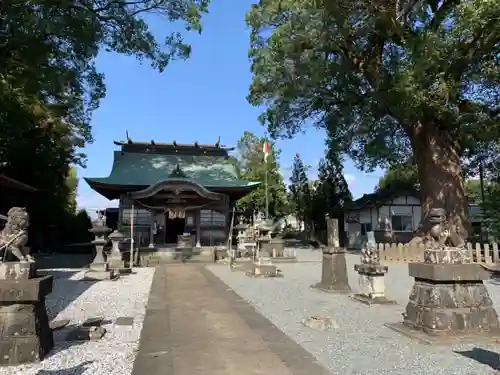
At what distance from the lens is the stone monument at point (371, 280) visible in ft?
30.5

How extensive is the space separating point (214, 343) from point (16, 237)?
2934 mm

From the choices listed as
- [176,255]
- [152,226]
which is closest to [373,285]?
[176,255]

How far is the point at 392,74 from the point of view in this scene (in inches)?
690

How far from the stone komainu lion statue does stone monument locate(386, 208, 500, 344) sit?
5.42 m

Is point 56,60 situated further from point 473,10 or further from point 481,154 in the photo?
point 481,154

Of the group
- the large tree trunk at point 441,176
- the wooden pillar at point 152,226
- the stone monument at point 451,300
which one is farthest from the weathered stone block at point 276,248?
the stone monument at point 451,300

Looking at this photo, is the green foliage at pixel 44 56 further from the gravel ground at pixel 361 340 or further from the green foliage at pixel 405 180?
the green foliage at pixel 405 180

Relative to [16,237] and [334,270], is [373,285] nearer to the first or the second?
[334,270]

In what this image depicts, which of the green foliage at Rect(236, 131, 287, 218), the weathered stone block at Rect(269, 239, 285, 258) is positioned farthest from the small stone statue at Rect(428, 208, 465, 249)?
the green foliage at Rect(236, 131, 287, 218)

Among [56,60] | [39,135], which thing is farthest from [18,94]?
[39,135]

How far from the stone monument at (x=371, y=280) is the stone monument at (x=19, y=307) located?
6509 mm

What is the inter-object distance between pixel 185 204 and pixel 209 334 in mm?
20105

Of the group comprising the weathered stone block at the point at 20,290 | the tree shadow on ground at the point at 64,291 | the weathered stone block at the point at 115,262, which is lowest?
the tree shadow on ground at the point at 64,291

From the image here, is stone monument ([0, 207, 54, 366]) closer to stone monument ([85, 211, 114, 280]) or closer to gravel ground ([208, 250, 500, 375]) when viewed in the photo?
gravel ground ([208, 250, 500, 375])
